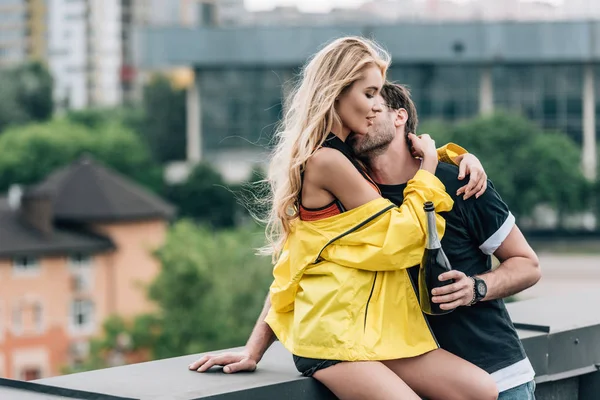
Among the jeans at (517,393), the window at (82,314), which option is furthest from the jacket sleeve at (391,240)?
the window at (82,314)

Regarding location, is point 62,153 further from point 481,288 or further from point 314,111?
point 481,288

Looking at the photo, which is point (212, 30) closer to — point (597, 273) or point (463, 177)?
point (597, 273)

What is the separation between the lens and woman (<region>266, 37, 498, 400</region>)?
130 inches

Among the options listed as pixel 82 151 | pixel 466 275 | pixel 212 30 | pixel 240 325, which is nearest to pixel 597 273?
pixel 240 325

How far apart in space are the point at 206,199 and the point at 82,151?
43.9 ft

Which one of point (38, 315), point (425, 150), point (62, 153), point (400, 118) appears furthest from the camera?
point (62, 153)

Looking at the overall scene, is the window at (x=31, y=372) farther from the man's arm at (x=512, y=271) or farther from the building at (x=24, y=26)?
the building at (x=24, y=26)

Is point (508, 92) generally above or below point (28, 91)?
above

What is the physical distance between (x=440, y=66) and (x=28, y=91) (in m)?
40.5

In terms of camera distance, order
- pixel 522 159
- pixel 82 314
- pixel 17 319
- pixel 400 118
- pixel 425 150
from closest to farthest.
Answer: pixel 425 150 → pixel 400 118 → pixel 522 159 → pixel 17 319 → pixel 82 314

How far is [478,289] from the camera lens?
134 inches

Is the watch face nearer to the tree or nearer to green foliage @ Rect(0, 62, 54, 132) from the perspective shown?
the tree

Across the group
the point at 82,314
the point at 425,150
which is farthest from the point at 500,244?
Answer: the point at 82,314

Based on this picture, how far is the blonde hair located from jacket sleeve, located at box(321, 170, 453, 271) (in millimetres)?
208
